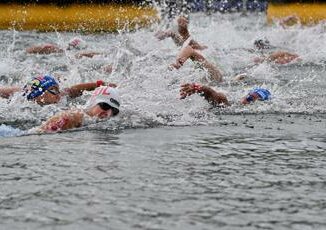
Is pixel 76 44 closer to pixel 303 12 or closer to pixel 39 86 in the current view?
pixel 39 86

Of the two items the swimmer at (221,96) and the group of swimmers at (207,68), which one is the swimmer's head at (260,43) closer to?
the group of swimmers at (207,68)

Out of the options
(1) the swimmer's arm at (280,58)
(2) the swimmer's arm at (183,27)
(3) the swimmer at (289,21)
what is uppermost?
(3) the swimmer at (289,21)

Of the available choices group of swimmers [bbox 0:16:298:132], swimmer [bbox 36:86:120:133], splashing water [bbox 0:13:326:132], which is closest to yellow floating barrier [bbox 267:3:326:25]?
splashing water [bbox 0:13:326:132]

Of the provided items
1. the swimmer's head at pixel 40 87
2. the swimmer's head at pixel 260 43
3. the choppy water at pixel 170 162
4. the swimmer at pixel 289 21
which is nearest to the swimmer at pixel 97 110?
the choppy water at pixel 170 162

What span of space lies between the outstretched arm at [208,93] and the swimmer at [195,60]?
1.16 meters

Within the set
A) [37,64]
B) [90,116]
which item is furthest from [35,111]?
[37,64]

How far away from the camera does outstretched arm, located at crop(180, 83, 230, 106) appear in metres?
8.39

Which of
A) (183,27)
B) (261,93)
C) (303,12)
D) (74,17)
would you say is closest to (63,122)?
(261,93)

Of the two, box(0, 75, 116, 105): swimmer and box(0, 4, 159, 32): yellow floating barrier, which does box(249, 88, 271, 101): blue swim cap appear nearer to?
box(0, 75, 116, 105): swimmer

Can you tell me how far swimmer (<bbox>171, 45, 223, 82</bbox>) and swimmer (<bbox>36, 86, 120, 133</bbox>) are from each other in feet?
7.57

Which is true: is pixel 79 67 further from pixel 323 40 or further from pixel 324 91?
pixel 323 40

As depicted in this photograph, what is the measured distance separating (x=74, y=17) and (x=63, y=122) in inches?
642

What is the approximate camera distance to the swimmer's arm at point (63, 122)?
7992 mm

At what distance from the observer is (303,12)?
2389cm
